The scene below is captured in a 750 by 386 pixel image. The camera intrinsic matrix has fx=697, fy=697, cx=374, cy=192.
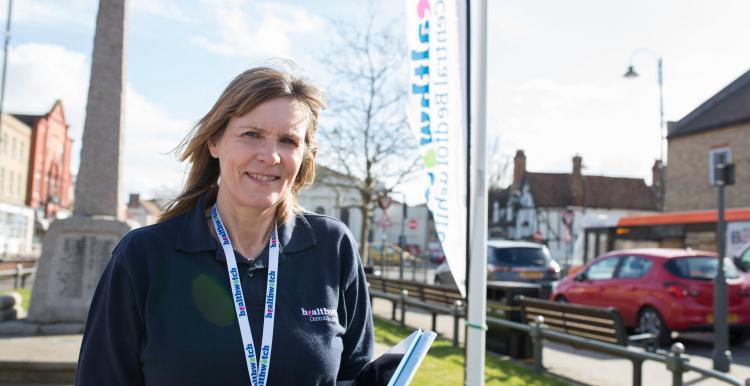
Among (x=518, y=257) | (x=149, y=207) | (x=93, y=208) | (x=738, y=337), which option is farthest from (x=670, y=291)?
(x=149, y=207)

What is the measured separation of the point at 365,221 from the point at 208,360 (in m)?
24.5

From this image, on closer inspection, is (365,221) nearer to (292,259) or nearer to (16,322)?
(16,322)

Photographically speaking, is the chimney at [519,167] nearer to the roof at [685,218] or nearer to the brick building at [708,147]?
the brick building at [708,147]

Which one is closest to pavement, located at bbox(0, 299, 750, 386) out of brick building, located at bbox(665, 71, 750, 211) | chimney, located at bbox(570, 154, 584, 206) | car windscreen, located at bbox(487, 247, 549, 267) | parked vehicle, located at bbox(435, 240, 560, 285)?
parked vehicle, located at bbox(435, 240, 560, 285)

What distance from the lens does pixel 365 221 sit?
26.5 meters

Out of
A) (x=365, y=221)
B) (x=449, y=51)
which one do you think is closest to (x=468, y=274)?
(x=449, y=51)

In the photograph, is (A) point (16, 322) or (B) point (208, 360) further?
(A) point (16, 322)

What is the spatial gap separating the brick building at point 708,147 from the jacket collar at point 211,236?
107 ft

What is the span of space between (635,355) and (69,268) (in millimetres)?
6696

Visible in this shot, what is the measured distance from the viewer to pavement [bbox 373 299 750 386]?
8.53 metres

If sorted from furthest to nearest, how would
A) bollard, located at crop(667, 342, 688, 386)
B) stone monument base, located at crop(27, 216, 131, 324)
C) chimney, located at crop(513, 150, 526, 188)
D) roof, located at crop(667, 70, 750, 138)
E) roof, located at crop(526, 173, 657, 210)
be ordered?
chimney, located at crop(513, 150, 526, 188) → roof, located at crop(526, 173, 657, 210) → roof, located at crop(667, 70, 750, 138) → stone monument base, located at crop(27, 216, 131, 324) → bollard, located at crop(667, 342, 688, 386)

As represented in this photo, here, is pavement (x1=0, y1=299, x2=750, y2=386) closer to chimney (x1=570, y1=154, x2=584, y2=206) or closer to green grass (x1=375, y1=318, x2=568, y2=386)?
green grass (x1=375, y1=318, x2=568, y2=386)

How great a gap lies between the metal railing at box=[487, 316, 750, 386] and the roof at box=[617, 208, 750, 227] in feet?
36.4

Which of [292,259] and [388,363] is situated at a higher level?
[292,259]
